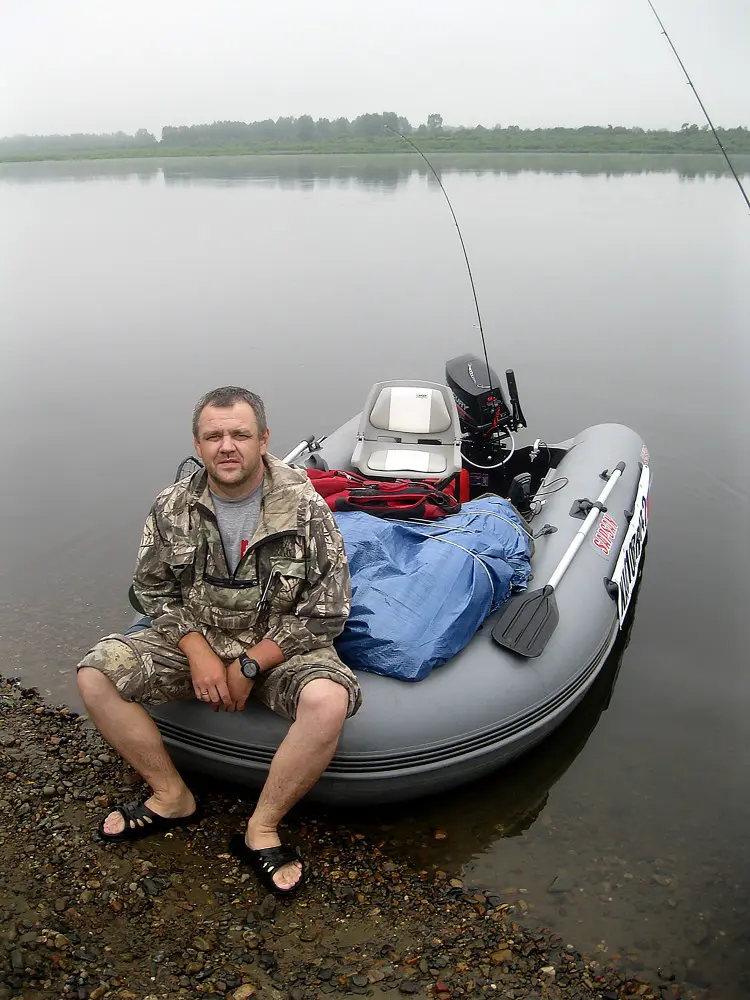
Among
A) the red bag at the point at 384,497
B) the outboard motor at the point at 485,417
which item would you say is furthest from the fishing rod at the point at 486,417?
the red bag at the point at 384,497

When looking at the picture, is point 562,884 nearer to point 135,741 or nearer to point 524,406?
point 135,741

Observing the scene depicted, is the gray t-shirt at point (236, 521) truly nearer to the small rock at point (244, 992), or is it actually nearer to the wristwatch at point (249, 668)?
the wristwatch at point (249, 668)

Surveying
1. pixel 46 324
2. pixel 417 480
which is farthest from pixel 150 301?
pixel 417 480

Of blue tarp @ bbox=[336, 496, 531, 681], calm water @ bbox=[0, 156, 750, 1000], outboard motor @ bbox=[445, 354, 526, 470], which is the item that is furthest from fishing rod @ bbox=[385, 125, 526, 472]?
blue tarp @ bbox=[336, 496, 531, 681]

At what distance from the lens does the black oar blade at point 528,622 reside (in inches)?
127

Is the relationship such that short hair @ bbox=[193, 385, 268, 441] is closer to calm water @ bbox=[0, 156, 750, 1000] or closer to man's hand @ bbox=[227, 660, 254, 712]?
man's hand @ bbox=[227, 660, 254, 712]

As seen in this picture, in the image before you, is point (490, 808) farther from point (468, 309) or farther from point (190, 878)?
point (468, 309)

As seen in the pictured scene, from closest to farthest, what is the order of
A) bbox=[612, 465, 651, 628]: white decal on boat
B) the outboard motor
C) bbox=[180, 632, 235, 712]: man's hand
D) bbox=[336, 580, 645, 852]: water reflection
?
bbox=[180, 632, 235, 712]: man's hand → bbox=[336, 580, 645, 852]: water reflection → bbox=[612, 465, 651, 628]: white decal on boat → the outboard motor

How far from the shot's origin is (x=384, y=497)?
3.82m

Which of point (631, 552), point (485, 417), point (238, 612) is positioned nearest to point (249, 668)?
point (238, 612)

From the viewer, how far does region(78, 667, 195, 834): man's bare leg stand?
8.75 feet

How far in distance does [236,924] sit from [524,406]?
19.8ft

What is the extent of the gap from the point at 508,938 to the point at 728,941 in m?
0.68

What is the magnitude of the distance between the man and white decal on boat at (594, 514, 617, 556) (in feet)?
5.31
